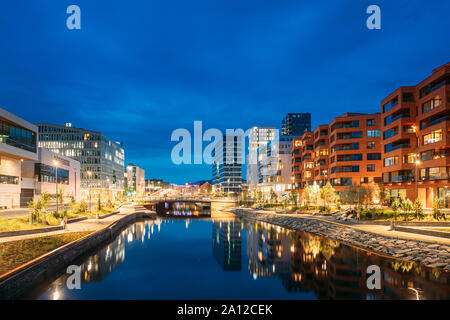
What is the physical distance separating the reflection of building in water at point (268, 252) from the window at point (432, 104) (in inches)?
1481

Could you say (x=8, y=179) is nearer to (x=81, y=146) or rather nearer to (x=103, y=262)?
(x=103, y=262)

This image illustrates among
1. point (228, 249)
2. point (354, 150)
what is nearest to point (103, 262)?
point (228, 249)

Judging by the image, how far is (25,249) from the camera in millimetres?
25094

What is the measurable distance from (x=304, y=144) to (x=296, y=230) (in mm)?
67341

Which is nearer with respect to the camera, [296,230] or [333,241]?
[333,241]

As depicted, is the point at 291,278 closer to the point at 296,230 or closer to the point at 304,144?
the point at 296,230

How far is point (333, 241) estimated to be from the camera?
139 ft

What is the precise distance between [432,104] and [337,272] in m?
48.6

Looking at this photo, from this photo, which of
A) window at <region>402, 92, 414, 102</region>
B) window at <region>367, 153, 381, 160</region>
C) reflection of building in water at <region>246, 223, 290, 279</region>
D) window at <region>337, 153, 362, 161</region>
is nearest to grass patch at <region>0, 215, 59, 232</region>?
reflection of building in water at <region>246, 223, 290, 279</region>

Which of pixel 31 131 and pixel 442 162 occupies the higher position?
pixel 31 131

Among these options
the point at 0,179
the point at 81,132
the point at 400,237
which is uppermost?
the point at 81,132

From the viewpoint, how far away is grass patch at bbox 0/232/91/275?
21188 mm
